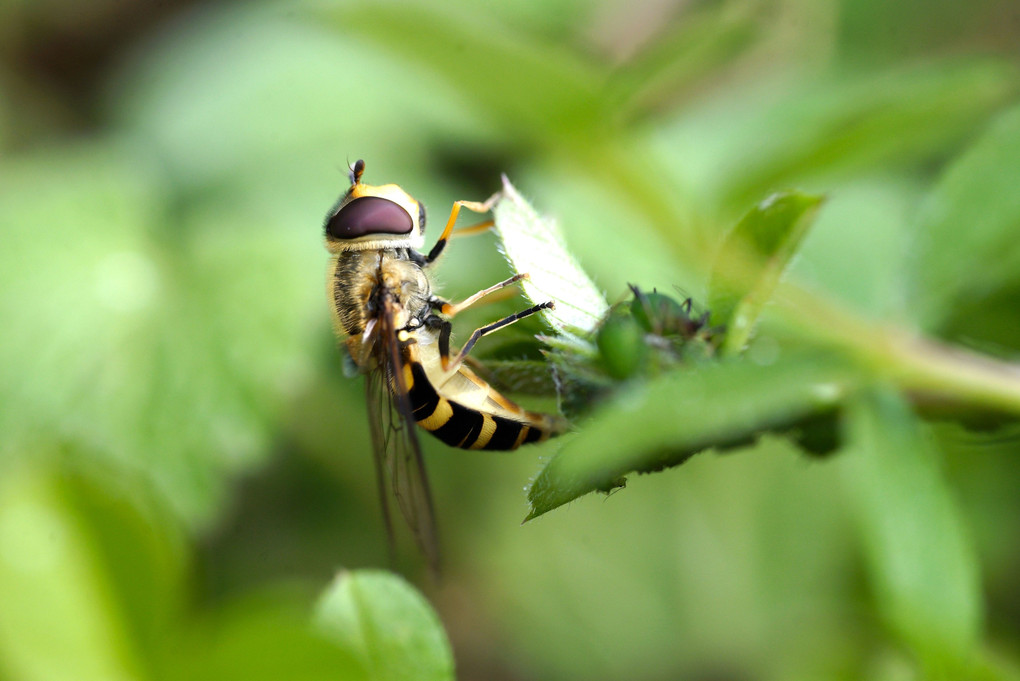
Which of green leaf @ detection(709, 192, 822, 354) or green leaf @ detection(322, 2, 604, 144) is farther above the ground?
green leaf @ detection(322, 2, 604, 144)

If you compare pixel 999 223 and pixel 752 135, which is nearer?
pixel 999 223

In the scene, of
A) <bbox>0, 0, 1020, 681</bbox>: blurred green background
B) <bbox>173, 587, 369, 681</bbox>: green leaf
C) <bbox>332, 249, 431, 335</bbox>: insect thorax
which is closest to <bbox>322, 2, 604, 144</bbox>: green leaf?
<bbox>0, 0, 1020, 681</bbox>: blurred green background

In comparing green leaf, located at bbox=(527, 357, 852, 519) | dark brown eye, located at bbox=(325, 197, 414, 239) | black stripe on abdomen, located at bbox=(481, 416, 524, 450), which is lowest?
green leaf, located at bbox=(527, 357, 852, 519)

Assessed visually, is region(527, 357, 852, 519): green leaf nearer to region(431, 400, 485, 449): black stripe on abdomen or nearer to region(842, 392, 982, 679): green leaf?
region(842, 392, 982, 679): green leaf

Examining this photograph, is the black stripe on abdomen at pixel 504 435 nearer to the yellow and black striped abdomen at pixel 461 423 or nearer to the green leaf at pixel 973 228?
the yellow and black striped abdomen at pixel 461 423

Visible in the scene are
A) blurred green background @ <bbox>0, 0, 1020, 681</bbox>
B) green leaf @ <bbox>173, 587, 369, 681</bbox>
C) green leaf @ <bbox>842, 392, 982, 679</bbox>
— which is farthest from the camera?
blurred green background @ <bbox>0, 0, 1020, 681</bbox>

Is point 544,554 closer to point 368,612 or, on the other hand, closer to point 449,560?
point 449,560

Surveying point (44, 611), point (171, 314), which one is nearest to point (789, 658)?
point (44, 611)
